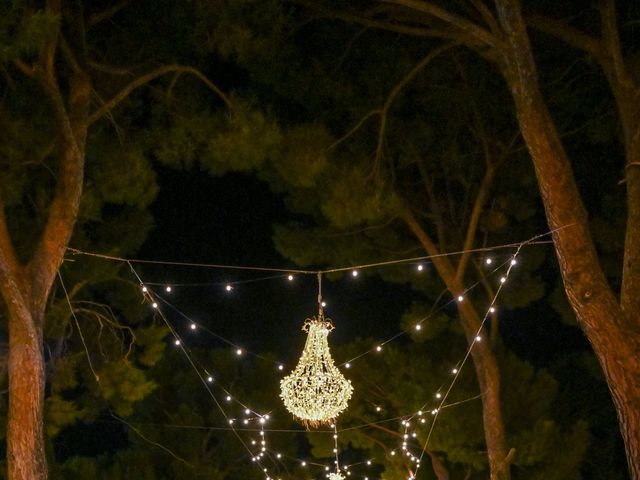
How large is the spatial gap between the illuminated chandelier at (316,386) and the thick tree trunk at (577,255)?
4.69 feet

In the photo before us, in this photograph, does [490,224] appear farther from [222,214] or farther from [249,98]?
[222,214]

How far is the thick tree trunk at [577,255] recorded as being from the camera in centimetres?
374

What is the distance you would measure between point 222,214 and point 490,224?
171 inches

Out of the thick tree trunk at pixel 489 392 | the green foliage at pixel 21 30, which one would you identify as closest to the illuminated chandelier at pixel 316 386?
the thick tree trunk at pixel 489 392

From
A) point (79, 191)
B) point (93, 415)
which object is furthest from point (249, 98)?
point (93, 415)

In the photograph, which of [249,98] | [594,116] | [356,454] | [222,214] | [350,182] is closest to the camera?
[249,98]

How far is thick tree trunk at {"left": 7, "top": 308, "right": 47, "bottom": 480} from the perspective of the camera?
14.2ft


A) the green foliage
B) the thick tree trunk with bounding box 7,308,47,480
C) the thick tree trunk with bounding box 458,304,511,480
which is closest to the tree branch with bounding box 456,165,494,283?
the thick tree trunk with bounding box 458,304,511,480

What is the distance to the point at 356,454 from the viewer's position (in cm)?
943

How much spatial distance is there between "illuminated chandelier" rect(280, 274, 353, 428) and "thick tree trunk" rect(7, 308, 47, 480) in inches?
53.7

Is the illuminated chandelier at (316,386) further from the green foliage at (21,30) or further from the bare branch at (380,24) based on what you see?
the green foliage at (21,30)

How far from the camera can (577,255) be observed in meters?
3.93

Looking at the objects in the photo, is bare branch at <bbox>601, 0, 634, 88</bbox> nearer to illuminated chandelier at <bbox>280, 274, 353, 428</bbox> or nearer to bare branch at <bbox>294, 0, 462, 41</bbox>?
bare branch at <bbox>294, 0, 462, 41</bbox>

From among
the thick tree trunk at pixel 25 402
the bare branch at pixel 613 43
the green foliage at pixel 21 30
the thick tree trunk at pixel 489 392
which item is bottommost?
the thick tree trunk at pixel 25 402
